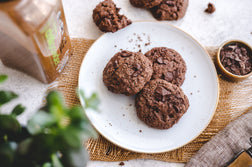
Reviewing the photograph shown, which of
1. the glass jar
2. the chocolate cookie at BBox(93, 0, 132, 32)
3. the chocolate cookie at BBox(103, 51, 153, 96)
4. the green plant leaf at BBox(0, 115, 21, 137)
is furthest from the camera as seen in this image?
the chocolate cookie at BBox(93, 0, 132, 32)

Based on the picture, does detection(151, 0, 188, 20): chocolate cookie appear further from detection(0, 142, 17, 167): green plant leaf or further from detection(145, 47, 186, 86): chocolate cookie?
detection(0, 142, 17, 167): green plant leaf

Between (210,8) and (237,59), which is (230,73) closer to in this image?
(237,59)

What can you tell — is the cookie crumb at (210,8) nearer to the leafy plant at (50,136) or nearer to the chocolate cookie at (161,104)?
the chocolate cookie at (161,104)

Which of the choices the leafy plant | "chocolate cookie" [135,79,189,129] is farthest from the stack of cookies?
the leafy plant

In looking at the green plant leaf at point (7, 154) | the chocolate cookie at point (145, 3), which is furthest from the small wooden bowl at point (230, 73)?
the green plant leaf at point (7, 154)

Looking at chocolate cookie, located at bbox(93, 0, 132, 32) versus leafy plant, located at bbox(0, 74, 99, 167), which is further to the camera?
A: chocolate cookie, located at bbox(93, 0, 132, 32)

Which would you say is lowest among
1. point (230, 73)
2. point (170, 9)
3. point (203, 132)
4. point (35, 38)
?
point (203, 132)

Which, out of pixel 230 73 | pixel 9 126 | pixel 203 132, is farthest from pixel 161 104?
pixel 9 126
